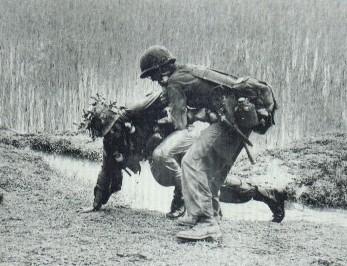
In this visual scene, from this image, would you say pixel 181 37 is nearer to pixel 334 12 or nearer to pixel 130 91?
pixel 130 91

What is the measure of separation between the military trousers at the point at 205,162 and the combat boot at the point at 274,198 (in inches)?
36.2

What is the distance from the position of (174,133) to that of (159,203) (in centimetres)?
197

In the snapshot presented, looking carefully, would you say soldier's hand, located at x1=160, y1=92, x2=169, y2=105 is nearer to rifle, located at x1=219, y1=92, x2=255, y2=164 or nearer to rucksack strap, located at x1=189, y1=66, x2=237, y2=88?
rucksack strap, located at x1=189, y1=66, x2=237, y2=88

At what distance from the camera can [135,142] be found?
217 inches

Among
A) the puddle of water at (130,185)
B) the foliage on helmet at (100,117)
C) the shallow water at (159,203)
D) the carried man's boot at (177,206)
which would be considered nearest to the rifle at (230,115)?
the carried man's boot at (177,206)

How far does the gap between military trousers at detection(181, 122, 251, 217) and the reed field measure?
5.23 metres

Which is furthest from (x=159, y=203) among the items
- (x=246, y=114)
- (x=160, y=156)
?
(x=246, y=114)

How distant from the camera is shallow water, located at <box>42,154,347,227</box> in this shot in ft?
21.3

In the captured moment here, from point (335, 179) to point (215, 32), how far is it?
377 centimetres

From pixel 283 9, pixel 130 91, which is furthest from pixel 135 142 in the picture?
pixel 283 9

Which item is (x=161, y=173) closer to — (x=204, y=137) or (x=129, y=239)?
(x=204, y=137)

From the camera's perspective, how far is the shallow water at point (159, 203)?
6.49 meters

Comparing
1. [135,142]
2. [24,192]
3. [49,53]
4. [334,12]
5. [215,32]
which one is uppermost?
[334,12]

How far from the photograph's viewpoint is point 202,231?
14.2 feet
